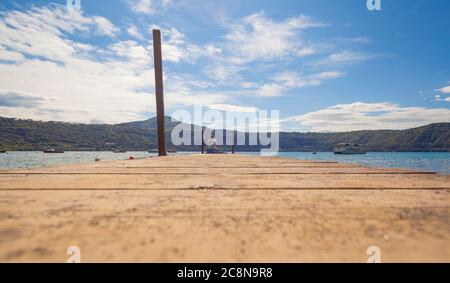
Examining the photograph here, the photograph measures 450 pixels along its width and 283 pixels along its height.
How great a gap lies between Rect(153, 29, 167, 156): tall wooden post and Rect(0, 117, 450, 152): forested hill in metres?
116

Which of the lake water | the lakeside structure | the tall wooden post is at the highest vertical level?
the tall wooden post

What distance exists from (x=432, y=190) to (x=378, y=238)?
90 cm

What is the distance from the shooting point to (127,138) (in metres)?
130

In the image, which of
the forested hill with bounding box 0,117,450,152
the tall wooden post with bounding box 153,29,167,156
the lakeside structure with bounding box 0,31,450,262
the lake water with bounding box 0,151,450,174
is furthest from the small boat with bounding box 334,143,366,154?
the lakeside structure with bounding box 0,31,450,262

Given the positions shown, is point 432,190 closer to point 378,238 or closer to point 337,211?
point 337,211

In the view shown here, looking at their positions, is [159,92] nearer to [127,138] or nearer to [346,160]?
[346,160]

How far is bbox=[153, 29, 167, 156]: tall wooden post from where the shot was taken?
317 inches

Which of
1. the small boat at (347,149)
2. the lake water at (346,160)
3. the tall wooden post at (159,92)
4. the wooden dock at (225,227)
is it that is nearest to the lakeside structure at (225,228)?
the wooden dock at (225,227)

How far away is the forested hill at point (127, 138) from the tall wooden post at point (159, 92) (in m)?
116

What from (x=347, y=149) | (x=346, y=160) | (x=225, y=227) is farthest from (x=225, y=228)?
(x=347, y=149)

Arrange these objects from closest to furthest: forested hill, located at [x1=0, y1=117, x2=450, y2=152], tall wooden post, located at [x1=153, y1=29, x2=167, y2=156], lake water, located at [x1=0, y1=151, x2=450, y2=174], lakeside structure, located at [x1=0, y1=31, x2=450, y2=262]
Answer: lakeside structure, located at [x1=0, y1=31, x2=450, y2=262] < tall wooden post, located at [x1=153, y1=29, x2=167, y2=156] < lake water, located at [x1=0, y1=151, x2=450, y2=174] < forested hill, located at [x1=0, y1=117, x2=450, y2=152]

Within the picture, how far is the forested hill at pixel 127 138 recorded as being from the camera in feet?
367

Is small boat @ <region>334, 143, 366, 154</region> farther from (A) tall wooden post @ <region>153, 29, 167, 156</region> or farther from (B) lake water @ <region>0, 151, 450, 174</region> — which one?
(A) tall wooden post @ <region>153, 29, 167, 156</region>
